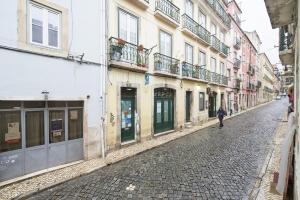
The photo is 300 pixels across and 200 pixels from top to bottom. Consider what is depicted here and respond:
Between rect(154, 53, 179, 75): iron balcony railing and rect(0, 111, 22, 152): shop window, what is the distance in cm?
734

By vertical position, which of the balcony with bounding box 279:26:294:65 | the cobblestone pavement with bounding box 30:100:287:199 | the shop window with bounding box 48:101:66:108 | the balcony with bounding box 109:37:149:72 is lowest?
the cobblestone pavement with bounding box 30:100:287:199

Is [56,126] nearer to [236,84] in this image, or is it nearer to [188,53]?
[188,53]

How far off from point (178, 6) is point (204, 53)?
5.68m

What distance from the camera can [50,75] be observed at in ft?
23.1

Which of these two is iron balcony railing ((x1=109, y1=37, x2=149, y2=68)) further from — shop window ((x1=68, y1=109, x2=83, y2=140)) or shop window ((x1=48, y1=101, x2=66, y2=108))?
shop window ((x1=48, y1=101, x2=66, y2=108))

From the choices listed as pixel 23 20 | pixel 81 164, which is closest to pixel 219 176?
pixel 81 164

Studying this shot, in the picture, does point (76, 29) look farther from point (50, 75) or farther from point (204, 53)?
point (204, 53)

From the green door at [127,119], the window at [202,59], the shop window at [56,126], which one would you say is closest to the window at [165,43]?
the green door at [127,119]

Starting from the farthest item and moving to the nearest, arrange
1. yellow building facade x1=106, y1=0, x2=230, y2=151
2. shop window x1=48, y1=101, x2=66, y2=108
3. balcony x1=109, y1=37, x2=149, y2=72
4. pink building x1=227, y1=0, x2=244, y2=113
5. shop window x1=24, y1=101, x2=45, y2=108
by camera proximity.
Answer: pink building x1=227, y1=0, x2=244, y2=113, yellow building facade x1=106, y1=0, x2=230, y2=151, balcony x1=109, y1=37, x2=149, y2=72, shop window x1=48, y1=101, x2=66, y2=108, shop window x1=24, y1=101, x2=45, y2=108

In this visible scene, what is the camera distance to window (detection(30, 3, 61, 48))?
6.75m

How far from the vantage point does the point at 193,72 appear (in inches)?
657

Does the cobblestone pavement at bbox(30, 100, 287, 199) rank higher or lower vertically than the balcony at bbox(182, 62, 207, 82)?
lower

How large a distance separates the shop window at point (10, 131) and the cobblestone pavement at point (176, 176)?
5.18 feet

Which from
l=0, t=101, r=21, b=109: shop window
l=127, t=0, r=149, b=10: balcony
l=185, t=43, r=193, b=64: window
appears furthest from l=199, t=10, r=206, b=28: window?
l=0, t=101, r=21, b=109: shop window
